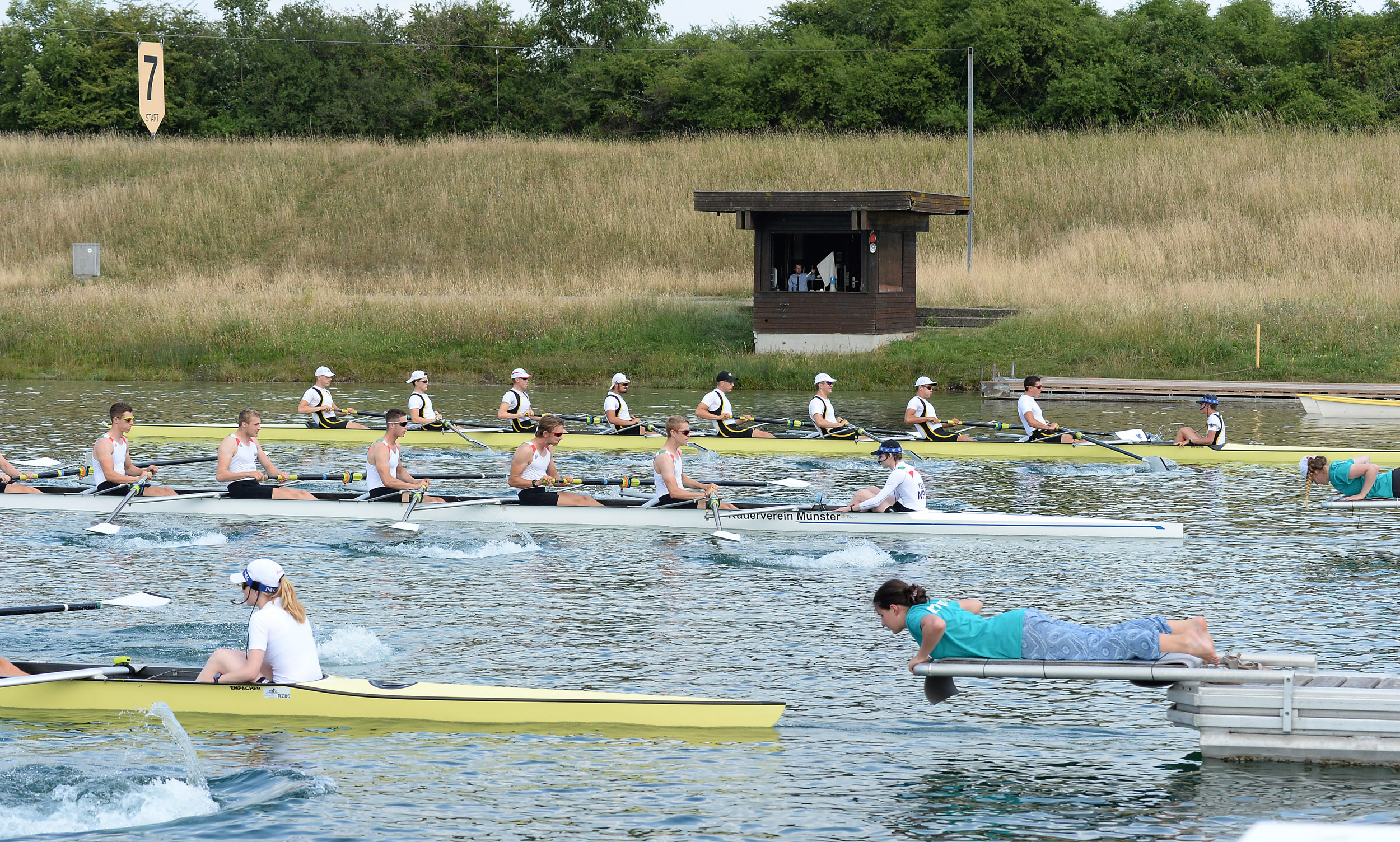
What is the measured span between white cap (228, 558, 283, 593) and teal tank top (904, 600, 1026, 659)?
4028mm

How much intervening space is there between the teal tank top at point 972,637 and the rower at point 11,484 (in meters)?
12.0

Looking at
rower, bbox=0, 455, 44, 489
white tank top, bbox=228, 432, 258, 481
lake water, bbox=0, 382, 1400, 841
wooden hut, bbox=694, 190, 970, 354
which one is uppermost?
wooden hut, bbox=694, 190, 970, 354

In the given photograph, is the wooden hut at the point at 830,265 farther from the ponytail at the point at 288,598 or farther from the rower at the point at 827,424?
the ponytail at the point at 288,598

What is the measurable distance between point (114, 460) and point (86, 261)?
102ft

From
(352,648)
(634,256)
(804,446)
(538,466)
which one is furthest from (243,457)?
(634,256)

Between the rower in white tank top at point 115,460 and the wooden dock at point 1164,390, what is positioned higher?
the wooden dock at point 1164,390

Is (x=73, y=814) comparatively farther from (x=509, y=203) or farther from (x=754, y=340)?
(x=509, y=203)

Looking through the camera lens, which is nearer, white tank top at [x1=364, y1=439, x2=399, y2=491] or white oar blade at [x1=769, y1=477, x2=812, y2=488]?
white tank top at [x1=364, y1=439, x2=399, y2=491]

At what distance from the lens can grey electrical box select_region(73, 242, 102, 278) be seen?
147 ft

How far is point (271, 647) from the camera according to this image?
9.37 meters

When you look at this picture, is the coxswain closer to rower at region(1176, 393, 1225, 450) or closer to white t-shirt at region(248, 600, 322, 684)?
white t-shirt at region(248, 600, 322, 684)

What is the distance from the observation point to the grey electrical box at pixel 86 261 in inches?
1758

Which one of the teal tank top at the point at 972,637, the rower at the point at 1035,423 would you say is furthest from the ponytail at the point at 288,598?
the rower at the point at 1035,423

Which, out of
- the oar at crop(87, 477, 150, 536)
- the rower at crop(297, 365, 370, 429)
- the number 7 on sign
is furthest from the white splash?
the number 7 on sign
